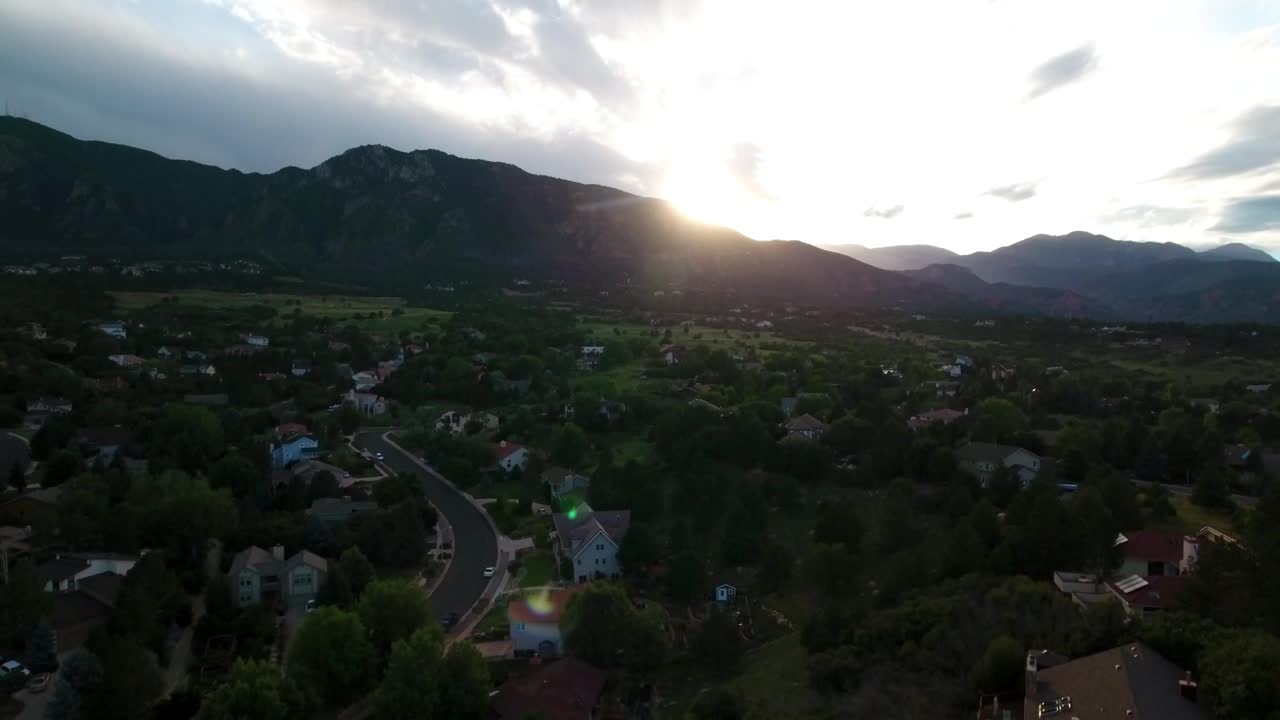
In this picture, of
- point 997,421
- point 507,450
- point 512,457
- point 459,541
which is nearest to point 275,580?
point 459,541

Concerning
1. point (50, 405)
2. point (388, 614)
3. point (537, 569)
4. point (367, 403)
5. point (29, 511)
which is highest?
point (388, 614)

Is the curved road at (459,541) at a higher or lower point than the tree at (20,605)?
lower

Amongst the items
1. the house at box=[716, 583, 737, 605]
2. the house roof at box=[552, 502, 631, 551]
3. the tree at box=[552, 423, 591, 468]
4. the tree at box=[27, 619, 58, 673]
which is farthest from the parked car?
the tree at box=[552, 423, 591, 468]

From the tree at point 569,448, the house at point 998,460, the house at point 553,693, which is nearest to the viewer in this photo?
the house at point 553,693

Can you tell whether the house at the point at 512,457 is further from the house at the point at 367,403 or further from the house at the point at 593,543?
the house at the point at 367,403

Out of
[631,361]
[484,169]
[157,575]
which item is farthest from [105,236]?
[157,575]

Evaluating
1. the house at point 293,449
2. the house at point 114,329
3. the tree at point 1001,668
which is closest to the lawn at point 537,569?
the tree at point 1001,668

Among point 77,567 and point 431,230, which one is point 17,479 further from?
point 431,230
